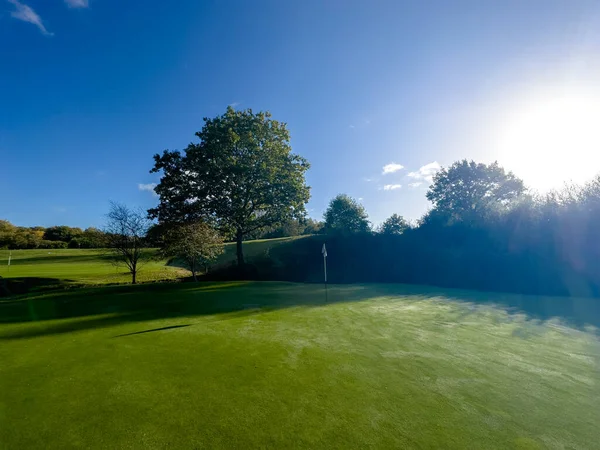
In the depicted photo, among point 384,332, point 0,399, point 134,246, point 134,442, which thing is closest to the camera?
point 134,442

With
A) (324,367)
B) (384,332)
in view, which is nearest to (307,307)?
(384,332)

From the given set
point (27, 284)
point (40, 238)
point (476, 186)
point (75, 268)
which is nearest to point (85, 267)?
point (75, 268)

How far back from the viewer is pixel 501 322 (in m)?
8.22

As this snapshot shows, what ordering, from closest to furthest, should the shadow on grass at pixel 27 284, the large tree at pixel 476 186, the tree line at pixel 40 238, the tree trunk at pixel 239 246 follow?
the shadow on grass at pixel 27 284 → the tree trunk at pixel 239 246 → the large tree at pixel 476 186 → the tree line at pixel 40 238

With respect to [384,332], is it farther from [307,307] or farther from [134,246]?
[134,246]

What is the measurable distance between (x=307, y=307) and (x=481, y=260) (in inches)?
619

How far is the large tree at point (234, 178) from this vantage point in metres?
19.6

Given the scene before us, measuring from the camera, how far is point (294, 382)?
13.1 feet

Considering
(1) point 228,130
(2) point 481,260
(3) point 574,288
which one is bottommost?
(3) point 574,288

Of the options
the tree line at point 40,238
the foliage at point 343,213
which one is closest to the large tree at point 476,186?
the foliage at point 343,213

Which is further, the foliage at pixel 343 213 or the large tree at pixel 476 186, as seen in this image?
the foliage at pixel 343 213

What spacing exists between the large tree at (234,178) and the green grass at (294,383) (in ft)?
41.7

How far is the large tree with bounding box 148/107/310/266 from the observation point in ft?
64.2

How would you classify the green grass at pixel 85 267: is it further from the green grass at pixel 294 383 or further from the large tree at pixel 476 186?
the large tree at pixel 476 186
